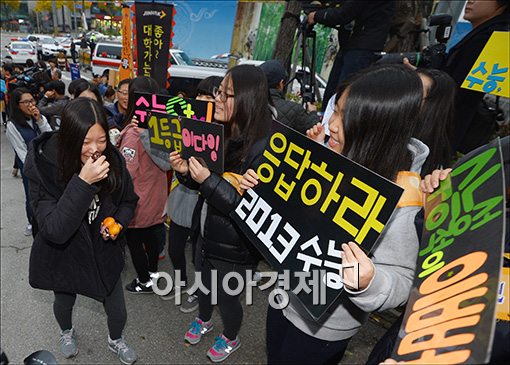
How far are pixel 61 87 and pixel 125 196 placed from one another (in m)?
3.97

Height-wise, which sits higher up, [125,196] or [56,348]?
[125,196]

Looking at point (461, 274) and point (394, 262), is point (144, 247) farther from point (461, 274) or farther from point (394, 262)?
point (461, 274)

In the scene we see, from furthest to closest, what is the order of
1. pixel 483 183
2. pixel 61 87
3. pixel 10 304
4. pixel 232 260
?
pixel 61 87, pixel 10 304, pixel 232 260, pixel 483 183

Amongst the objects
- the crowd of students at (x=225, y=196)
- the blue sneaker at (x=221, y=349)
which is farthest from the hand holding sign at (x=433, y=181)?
the blue sneaker at (x=221, y=349)

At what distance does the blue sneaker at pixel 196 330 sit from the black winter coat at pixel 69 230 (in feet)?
2.48

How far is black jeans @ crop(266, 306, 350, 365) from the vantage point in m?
1.43

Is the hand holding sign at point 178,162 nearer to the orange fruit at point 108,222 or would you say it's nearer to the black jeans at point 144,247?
the orange fruit at point 108,222

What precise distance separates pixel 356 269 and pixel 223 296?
122 cm

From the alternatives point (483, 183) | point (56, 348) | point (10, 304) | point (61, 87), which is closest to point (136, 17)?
point (61, 87)

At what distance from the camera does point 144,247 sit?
2.88 meters

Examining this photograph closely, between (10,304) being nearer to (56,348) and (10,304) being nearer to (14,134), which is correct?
(56,348)

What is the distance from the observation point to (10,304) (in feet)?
8.81

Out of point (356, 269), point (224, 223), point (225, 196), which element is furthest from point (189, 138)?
point (356, 269)

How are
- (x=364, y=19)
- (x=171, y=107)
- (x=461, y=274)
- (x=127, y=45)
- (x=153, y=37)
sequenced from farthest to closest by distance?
1. (x=127, y=45)
2. (x=153, y=37)
3. (x=364, y=19)
4. (x=171, y=107)
5. (x=461, y=274)
